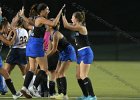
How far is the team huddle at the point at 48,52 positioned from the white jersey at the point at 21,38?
191 mm

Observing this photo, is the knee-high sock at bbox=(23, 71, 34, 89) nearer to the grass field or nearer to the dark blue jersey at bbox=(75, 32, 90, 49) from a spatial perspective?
the grass field

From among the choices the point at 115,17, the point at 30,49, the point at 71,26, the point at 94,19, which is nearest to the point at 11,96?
the point at 30,49

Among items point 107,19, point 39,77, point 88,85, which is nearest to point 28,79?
point 39,77

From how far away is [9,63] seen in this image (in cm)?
1389

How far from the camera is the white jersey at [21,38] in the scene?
13781 mm

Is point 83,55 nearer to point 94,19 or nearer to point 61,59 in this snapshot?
point 61,59

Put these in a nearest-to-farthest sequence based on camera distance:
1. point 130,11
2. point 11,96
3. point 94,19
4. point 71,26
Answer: point 71,26
point 11,96
point 94,19
point 130,11

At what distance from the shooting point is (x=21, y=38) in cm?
1384

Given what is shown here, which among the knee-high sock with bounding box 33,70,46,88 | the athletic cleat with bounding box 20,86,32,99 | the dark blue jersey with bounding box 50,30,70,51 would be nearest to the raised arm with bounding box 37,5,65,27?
the dark blue jersey with bounding box 50,30,70,51

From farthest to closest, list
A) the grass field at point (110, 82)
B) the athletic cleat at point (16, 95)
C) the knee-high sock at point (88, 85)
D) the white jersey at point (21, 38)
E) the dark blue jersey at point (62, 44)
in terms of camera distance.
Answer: the white jersey at point (21, 38), the grass field at point (110, 82), the dark blue jersey at point (62, 44), the athletic cleat at point (16, 95), the knee-high sock at point (88, 85)

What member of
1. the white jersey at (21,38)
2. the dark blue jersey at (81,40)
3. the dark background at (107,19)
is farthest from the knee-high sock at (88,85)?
the dark background at (107,19)

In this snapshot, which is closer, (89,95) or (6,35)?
(89,95)

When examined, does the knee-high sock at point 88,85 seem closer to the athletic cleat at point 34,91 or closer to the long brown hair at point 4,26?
the athletic cleat at point 34,91

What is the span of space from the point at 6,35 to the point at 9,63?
2.59 ft
